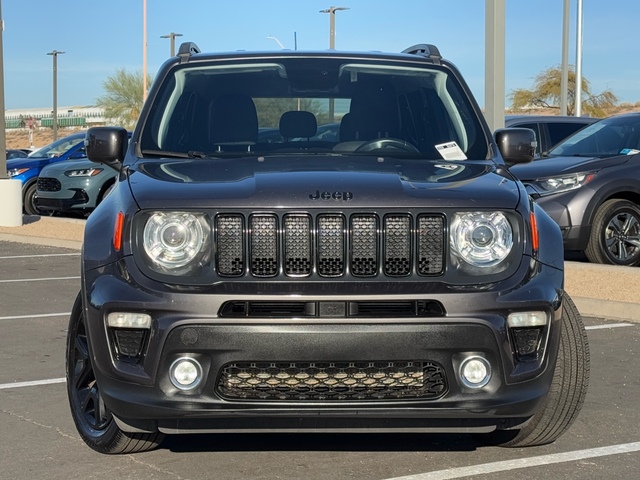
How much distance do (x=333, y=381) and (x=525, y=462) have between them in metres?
1.14

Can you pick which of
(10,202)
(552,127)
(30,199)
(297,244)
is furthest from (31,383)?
(30,199)

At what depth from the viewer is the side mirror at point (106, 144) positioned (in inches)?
227

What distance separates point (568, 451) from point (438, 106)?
1965mm

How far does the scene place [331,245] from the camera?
4617mm

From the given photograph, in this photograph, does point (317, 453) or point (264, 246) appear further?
point (317, 453)

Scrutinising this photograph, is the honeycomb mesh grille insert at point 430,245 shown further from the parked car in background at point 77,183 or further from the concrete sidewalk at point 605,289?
the parked car in background at point 77,183

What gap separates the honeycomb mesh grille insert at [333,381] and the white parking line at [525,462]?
20.3 inches

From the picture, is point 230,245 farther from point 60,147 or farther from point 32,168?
point 60,147

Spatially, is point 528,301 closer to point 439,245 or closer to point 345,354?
point 439,245

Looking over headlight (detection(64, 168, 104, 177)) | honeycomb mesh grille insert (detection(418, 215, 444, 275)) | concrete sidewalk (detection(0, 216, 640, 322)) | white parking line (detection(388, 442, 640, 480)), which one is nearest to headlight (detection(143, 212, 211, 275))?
honeycomb mesh grille insert (detection(418, 215, 444, 275))

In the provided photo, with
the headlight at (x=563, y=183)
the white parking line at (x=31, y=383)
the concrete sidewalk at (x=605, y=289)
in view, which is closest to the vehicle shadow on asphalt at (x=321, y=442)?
the white parking line at (x=31, y=383)

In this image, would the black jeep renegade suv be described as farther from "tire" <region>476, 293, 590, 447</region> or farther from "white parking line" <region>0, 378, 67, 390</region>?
"white parking line" <region>0, 378, 67, 390</region>

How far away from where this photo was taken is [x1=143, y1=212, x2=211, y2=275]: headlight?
461cm

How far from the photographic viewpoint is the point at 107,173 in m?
20.1
